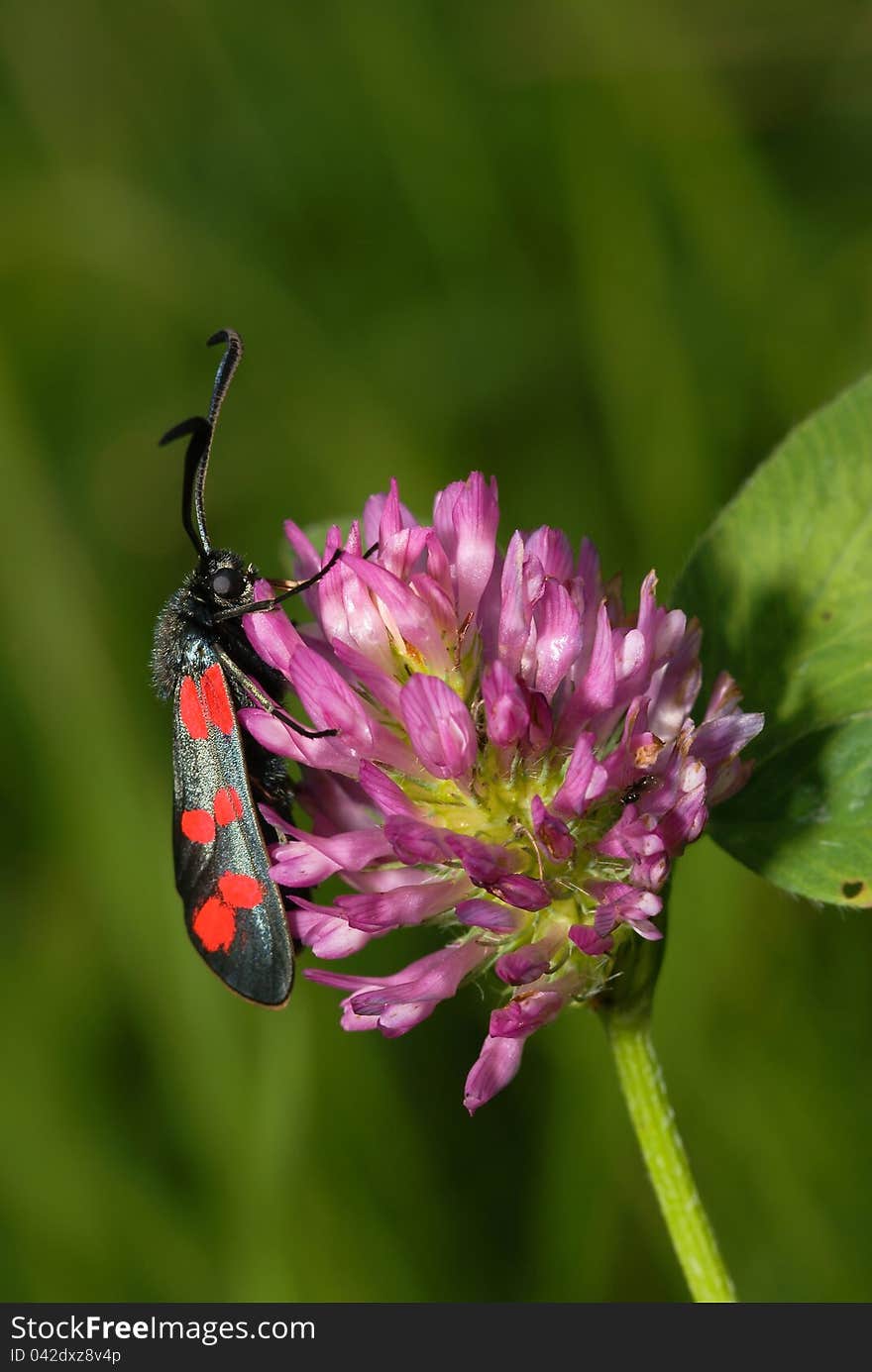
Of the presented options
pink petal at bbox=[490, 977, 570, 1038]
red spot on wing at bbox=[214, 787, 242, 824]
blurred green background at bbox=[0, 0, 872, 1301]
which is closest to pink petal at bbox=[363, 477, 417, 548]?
red spot on wing at bbox=[214, 787, 242, 824]

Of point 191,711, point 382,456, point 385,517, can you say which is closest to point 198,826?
point 191,711

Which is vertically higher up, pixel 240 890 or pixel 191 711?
pixel 191 711

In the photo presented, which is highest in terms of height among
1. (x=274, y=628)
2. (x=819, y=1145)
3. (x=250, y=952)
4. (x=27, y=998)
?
(x=274, y=628)

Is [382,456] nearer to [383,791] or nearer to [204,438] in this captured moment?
[204,438]

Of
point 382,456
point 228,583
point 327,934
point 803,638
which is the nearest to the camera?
point 327,934

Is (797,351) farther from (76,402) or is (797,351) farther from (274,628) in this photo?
(274,628)

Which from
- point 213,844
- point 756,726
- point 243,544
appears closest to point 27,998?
point 243,544
